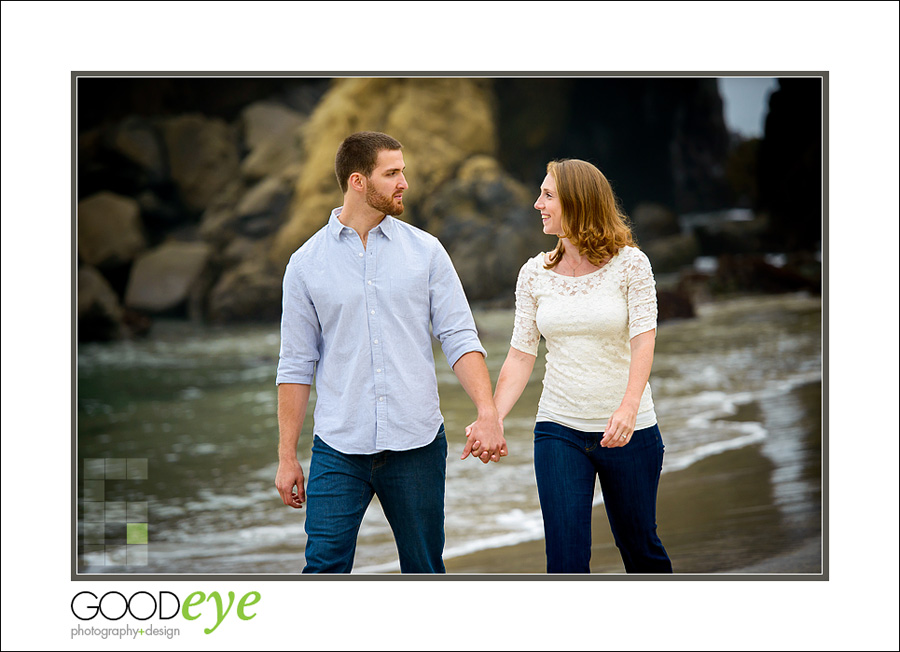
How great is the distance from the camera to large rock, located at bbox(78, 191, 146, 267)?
16.9ft

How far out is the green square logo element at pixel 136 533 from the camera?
148 inches

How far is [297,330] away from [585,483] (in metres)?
0.96

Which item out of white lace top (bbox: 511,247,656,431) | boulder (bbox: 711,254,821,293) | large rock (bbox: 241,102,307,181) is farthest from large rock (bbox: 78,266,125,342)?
boulder (bbox: 711,254,821,293)

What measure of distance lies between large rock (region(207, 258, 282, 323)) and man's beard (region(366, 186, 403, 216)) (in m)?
3.19

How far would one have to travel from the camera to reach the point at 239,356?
5734 millimetres

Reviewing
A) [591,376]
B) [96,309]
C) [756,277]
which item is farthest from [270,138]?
[591,376]

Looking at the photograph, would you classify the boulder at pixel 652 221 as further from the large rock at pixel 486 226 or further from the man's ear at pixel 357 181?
the man's ear at pixel 357 181

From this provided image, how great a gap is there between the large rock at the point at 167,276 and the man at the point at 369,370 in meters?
3.46

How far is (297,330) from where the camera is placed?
2.53 meters

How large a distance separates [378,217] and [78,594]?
71.0 inches

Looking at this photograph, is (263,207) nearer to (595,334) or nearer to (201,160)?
(201,160)

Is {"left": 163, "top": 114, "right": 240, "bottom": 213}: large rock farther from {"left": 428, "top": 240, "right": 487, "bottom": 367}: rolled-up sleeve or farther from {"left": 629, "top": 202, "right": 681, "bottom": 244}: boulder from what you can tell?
{"left": 428, "top": 240, "right": 487, "bottom": 367}: rolled-up sleeve

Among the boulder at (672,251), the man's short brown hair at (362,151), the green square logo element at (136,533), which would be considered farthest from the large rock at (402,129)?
the man's short brown hair at (362,151)

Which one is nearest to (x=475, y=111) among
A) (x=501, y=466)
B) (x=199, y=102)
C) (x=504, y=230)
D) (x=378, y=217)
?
(x=504, y=230)
